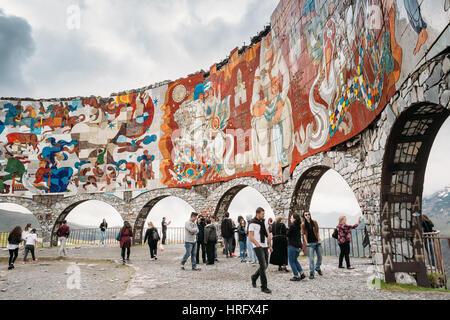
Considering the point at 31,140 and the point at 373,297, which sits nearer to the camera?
the point at 373,297

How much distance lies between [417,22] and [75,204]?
21622 mm

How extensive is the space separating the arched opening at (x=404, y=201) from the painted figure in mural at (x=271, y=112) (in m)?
5.63

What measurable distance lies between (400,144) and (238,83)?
36.3ft

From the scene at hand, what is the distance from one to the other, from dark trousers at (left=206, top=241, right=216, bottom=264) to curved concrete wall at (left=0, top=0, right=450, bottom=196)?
14.6 ft

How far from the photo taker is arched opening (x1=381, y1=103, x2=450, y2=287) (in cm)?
603

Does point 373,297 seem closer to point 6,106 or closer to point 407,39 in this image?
point 407,39

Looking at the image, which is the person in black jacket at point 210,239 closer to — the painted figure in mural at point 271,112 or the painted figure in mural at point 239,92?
the painted figure in mural at point 271,112

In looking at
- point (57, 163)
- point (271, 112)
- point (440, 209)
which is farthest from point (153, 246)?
point (440, 209)

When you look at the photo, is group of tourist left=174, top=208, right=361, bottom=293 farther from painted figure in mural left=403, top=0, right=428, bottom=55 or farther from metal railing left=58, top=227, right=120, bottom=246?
metal railing left=58, top=227, right=120, bottom=246

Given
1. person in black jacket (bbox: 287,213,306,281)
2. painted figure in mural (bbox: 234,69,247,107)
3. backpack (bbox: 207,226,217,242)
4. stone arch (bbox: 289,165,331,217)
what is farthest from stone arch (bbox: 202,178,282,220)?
person in black jacket (bbox: 287,213,306,281)

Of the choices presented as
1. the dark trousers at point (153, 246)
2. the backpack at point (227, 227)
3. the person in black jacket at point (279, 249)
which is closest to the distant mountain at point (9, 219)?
the dark trousers at point (153, 246)

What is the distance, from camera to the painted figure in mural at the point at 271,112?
40.5 feet
